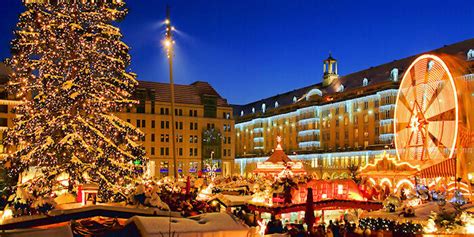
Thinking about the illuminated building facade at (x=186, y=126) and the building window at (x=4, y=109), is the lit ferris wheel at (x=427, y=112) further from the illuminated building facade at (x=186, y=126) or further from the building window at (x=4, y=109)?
the illuminated building facade at (x=186, y=126)

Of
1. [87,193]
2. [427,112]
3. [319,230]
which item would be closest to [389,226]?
[319,230]

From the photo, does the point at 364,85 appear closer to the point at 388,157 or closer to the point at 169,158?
the point at 169,158

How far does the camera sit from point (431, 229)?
16.8 m

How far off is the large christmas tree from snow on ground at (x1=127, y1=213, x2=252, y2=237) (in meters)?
11.0

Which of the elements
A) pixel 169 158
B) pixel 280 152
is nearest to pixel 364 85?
pixel 169 158

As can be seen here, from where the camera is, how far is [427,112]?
33.2 m

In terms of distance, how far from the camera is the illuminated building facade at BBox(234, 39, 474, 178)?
80.8 meters

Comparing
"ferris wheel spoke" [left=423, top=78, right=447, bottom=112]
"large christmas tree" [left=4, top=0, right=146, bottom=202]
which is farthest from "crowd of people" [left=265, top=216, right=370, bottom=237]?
"ferris wheel spoke" [left=423, top=78, right=447, bottom=112]

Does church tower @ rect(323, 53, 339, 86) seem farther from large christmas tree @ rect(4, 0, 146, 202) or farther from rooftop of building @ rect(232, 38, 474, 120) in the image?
large christmas tree @ rect(4, 0, 146, 202)

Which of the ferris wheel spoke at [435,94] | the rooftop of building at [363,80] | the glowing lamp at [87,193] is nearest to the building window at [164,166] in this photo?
the rooftop of building at [363,80]

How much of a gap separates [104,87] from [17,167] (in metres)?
4.52

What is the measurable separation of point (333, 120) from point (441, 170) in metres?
65.5

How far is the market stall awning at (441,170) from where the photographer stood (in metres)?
28.8

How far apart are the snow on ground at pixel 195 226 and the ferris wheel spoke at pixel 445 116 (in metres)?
21.4
